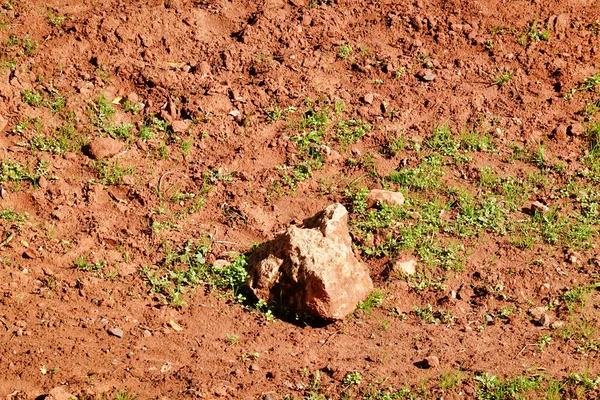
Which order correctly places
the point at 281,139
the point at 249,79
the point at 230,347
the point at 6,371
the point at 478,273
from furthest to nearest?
the point at 249,79 → the point at 281,139 → the point at 478,273 → the point at 230,347 → the point at 6,371

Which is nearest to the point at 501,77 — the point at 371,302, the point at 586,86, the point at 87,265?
the point at 586,86

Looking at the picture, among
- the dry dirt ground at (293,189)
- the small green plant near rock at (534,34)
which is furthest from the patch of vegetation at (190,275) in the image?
the small green plant near rock at (534,34)

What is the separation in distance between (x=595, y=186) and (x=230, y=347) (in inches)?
129

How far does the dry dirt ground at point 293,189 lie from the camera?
5.00m

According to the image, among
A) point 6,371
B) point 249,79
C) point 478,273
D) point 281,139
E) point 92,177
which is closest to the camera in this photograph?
point 6,371

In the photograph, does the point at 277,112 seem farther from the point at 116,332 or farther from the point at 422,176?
the point at 116,332

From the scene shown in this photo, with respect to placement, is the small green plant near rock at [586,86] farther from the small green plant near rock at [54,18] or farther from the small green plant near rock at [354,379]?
the small green plant near rock at [54,18]

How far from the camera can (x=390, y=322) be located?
5477 millimetres

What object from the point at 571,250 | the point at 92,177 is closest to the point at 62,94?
the point at 92,177

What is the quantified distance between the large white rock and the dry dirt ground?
142 mm

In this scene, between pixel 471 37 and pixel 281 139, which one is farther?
pixel 471 37

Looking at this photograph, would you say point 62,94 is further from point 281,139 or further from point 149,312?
point 149,312

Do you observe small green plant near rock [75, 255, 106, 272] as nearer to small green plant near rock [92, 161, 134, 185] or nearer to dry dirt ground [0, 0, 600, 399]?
dry dirt ground [0, 0, 600, 399]

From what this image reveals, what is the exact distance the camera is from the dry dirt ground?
16.4 feet
